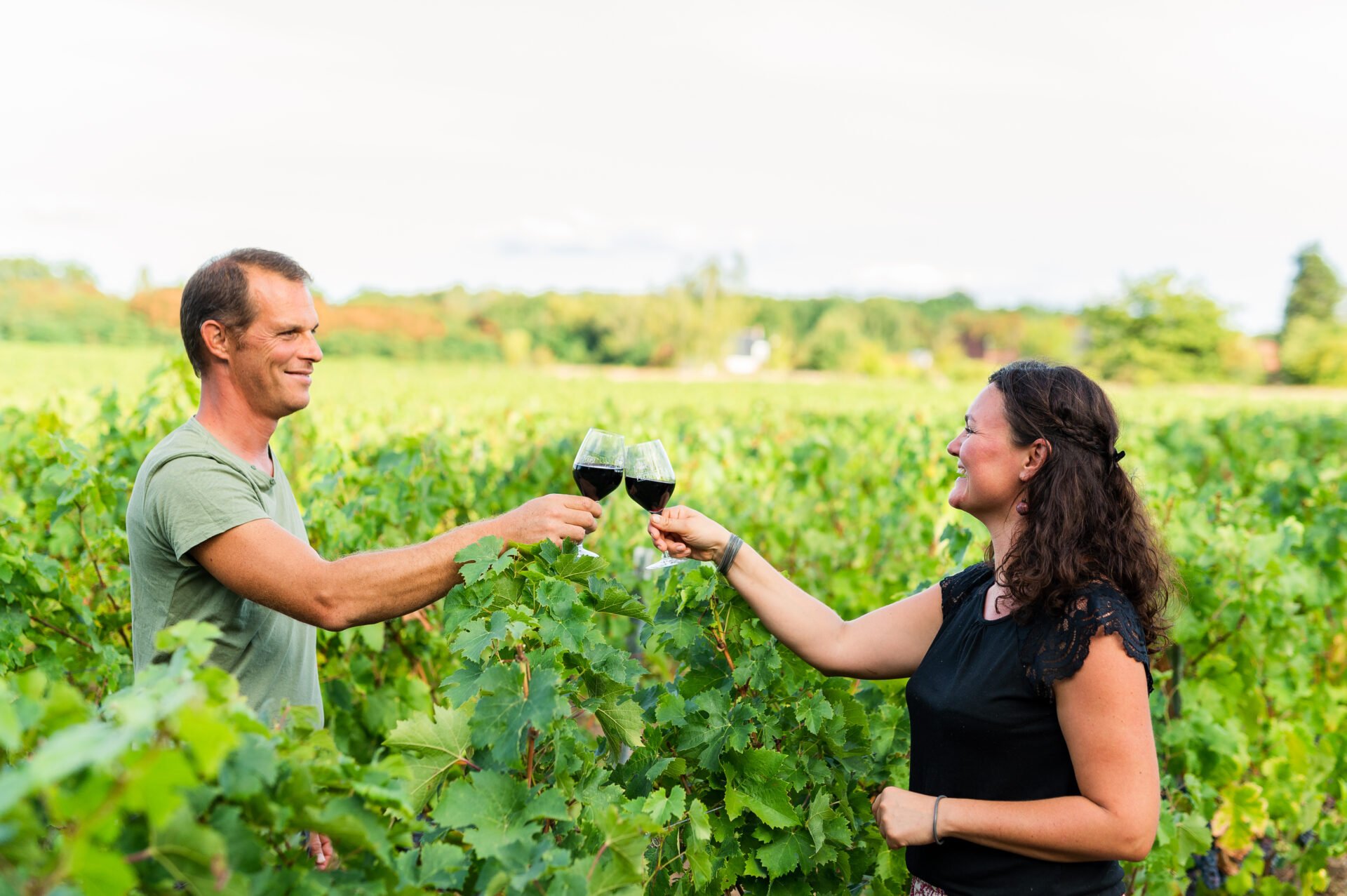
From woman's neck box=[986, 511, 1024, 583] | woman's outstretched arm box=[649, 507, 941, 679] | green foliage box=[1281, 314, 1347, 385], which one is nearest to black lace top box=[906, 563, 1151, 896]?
woman's neck box=[986, 511, 1024, 583]

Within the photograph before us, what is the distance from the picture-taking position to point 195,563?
202 centimetres

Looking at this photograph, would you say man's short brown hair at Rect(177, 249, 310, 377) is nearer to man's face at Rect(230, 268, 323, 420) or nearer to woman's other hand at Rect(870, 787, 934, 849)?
man's face at Rect(230, 268, 323, 420)

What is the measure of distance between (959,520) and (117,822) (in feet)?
10.9

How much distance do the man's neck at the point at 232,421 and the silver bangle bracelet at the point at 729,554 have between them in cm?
104

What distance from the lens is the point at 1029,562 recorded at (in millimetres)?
1882

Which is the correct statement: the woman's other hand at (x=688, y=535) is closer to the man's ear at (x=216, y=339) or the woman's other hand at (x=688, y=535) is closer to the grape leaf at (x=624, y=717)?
the grape leaf at (x=624, y=717)

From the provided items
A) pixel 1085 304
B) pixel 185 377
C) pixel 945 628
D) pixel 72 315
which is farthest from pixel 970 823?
pixel 1085 304

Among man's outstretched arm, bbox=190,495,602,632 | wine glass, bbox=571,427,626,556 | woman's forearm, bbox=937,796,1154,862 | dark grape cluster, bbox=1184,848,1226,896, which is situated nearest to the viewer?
woman's forearm, bbox=937,796,1154,862

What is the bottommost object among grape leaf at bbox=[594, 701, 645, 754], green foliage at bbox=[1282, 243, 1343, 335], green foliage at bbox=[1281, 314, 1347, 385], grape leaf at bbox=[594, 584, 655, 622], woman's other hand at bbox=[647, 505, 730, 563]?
grape leaf at bbox=[594, 701, 645, 754]

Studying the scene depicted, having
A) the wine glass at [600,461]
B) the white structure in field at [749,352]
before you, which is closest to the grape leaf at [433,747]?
the wine glass at [600,461]

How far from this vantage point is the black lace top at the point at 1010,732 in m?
1.79

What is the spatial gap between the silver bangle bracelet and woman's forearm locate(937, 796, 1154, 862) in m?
0.69

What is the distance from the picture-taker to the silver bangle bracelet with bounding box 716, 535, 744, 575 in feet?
7.42

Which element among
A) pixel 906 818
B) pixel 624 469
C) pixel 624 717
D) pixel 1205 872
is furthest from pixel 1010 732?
pixel 1205 872
